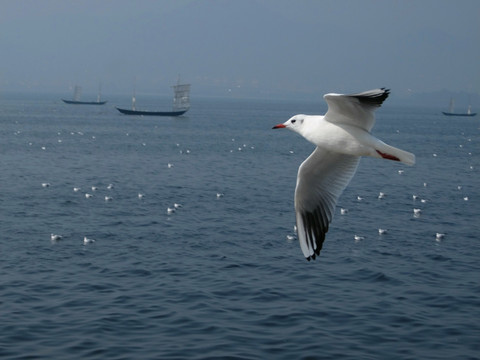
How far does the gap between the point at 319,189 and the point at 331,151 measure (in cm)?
82

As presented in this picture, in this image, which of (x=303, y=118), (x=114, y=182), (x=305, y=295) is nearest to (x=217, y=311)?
(x=305, y=295)

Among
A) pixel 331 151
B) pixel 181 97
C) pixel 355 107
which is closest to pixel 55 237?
pixel 331 151

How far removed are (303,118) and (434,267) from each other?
679 inches

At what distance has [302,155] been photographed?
7119 centimetres

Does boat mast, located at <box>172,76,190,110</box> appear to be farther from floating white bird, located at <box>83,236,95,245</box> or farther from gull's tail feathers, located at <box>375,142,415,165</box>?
gull's tail feathers, located at <box>375,142,415,165</box>

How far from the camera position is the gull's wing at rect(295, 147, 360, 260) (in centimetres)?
1230

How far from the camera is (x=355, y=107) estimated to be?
1036 centimetres

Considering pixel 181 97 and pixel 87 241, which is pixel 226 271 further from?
pixel 181 97

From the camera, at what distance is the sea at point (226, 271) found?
19.5 metres

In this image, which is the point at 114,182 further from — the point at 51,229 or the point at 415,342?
the point at 415,342

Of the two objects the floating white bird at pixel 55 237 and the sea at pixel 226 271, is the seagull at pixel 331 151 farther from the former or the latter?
the floating white bird at pixel 55 237

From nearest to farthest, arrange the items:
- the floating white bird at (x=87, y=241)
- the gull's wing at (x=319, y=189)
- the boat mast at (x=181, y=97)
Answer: the gull's wing at (x=319, y=189), the floating white bird at (x=87, y=241), the boat mast at (x=181, y=97)

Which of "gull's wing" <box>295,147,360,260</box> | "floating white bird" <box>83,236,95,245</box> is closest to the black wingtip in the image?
"gull's wing" <box>295,147,360,260</box>

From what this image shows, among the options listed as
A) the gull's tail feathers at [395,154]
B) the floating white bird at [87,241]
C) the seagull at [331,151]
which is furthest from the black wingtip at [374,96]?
the floating white bird at [87,241]
